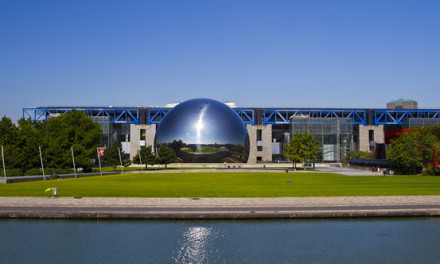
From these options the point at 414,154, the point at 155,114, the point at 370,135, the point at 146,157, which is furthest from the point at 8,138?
the point at 370,135

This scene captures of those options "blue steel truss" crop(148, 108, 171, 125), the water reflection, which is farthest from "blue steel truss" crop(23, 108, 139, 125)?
the water reflection

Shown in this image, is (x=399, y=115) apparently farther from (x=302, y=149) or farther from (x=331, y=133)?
(x=302, y=149)

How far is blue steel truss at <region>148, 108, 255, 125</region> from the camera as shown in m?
116

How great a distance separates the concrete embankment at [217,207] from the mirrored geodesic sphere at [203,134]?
5773 centimetres

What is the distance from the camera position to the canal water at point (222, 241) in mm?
14648

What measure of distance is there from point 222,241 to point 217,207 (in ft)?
14.7

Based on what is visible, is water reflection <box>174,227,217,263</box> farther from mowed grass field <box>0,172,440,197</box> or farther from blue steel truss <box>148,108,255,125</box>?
blue steel truss <box>148,108,255,125</box>

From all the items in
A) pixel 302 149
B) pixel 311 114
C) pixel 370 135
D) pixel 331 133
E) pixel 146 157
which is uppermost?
pixel 311 114

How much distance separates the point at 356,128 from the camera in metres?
123

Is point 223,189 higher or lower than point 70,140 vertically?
lower

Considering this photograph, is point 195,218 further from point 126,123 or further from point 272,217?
point 126,123

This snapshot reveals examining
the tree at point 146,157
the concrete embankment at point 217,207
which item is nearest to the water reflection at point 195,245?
the concrete embankment at point 217,207

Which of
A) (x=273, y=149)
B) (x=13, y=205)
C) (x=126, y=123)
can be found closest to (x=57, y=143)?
(x=13, y=205)

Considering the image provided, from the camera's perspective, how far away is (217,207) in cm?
2089
